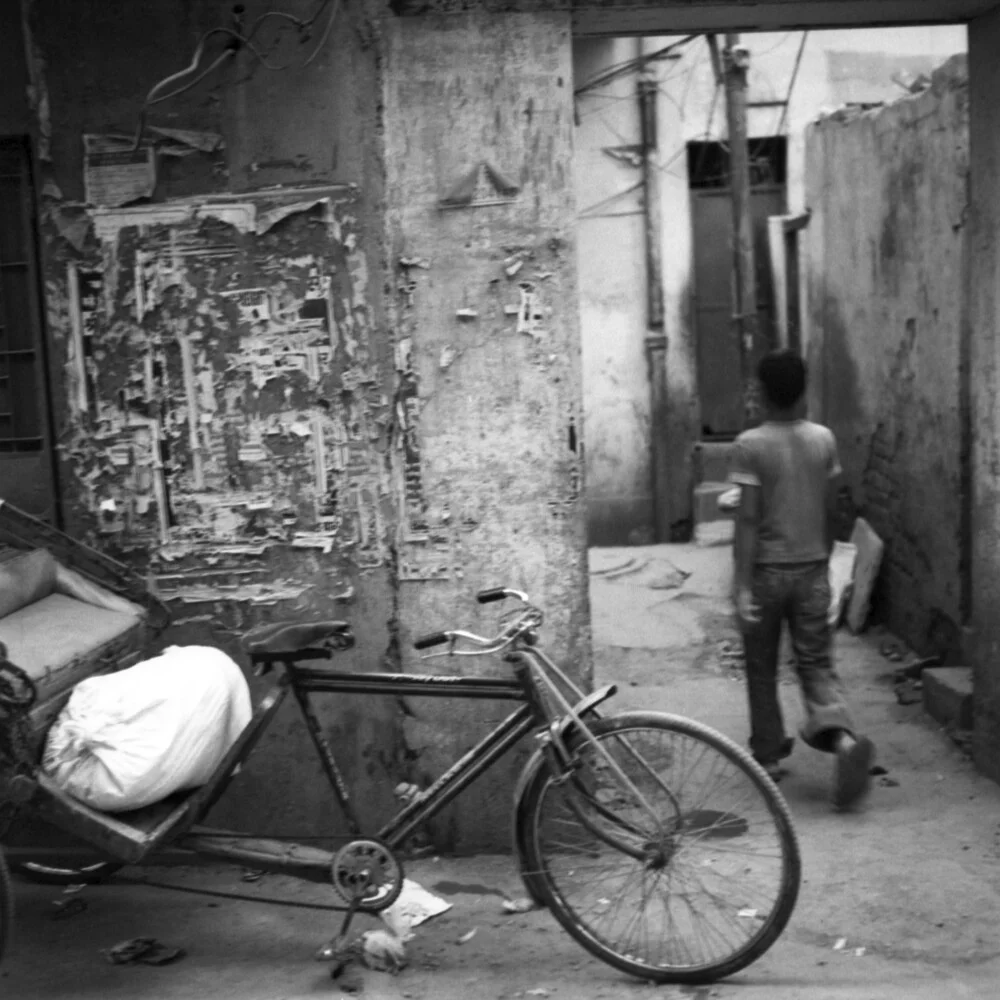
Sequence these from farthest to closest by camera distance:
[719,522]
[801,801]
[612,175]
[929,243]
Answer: [612,175] → [719,522] → [929,243] → [801,801]

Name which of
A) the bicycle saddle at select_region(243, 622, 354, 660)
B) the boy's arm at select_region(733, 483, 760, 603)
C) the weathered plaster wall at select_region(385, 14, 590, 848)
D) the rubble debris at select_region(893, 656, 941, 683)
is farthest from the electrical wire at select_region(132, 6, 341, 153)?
the rubble debris at select_region(893, 656, 941, 683)

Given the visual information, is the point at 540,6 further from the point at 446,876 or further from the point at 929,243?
the point at 929,243

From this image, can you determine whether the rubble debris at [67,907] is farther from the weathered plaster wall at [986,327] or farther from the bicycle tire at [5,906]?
the weathered plaster wall at [986,327]

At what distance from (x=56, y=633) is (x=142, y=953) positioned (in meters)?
0.99

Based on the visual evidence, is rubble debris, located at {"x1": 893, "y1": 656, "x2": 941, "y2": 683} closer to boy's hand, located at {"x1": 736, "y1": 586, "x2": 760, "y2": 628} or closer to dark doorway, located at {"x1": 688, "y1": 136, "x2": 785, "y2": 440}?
boy's hand, located at {"x1": 736, "y1": 586, "x2": 760, "y2": 628}

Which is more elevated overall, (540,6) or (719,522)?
(540,6)

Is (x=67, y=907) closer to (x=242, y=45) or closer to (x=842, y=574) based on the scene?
(x=242, y=45)

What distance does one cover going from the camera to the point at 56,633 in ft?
13.1

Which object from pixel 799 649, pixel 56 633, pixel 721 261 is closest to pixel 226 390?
pixel 56 633

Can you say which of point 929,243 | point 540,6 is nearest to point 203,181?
point 540,6

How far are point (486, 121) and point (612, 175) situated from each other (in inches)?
272

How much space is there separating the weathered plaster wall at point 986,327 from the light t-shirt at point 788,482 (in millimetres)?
558

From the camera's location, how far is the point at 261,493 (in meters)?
4.69

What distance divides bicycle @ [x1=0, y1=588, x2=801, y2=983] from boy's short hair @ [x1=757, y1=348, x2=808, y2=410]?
1.70m
